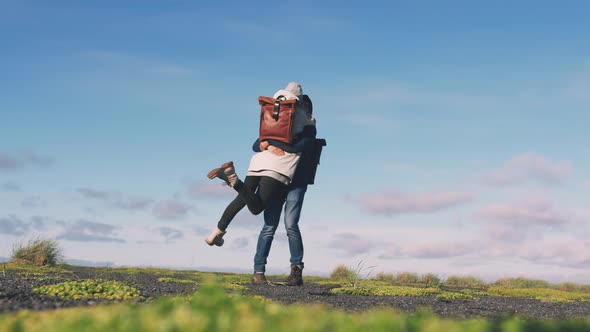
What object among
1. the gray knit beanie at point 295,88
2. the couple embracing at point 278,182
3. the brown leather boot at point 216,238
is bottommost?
the brown leather boot at point 216,238

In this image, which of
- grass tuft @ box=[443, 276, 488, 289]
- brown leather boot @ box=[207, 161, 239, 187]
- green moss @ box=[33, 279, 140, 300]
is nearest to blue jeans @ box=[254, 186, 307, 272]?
brown leather boot @ box=[207, 161, 239, 187]

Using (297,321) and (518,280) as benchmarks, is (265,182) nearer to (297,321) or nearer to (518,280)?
(297,321)

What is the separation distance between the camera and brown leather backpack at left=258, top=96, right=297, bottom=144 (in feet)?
36.8

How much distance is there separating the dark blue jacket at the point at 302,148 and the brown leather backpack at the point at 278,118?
12cm

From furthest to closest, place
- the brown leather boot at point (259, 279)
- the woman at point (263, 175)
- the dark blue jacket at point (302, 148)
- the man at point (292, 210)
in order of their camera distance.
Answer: the brown leather boot at point (259, 279)
the man at point (292, 210)
the dark blue jacket at point (302, 148)
the woman at point (263, 175)

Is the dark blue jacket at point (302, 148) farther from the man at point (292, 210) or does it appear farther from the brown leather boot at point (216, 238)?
the brown leather boot at point (216, 238)

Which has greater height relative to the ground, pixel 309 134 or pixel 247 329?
pixel 309 134

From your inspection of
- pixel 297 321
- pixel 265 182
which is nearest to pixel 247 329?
pixel 297 321

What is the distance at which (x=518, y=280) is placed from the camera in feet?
66.6

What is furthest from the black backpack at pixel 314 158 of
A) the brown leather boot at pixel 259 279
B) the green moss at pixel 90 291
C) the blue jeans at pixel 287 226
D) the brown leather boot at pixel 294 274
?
the green moss at pixel 90 291

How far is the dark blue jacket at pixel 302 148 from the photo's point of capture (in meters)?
11.3

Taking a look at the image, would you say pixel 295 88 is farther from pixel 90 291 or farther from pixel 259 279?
pixel 90 291

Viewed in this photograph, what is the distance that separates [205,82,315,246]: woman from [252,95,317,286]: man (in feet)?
0.32

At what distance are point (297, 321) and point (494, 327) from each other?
179 cm
